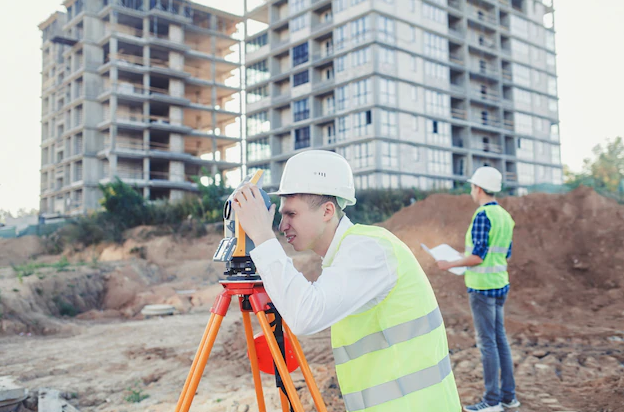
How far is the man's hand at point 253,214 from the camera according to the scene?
147 cm

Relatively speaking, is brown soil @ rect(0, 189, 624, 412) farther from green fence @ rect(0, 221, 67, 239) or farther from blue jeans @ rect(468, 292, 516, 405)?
→ green fence @ rect(0, 221, 67, 239)

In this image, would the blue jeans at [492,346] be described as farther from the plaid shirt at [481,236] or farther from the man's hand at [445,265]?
the man's hand at [445,265]

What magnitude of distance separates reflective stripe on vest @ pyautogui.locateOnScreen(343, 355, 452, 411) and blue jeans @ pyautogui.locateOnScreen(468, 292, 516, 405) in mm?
2505

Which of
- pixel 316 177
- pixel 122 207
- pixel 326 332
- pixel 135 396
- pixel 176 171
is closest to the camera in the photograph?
pixel 316 177

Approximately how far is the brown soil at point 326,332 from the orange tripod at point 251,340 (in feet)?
8.31

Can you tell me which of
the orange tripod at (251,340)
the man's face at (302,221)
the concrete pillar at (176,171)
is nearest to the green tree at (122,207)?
the concrete pillar at (176,171)

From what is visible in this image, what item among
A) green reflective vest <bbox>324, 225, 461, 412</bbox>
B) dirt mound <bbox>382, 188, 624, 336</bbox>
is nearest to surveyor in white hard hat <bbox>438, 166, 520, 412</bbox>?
green reflective vest <bbox>324, 225, 461, 412</bbox>

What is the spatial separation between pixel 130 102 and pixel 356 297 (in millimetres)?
39729

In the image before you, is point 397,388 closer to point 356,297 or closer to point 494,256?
point 356,297

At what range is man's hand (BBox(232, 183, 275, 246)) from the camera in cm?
147

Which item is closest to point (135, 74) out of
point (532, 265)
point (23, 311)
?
point (23, 311)

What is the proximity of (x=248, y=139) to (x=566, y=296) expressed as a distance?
33487 millimetres

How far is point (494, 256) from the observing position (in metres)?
3.93

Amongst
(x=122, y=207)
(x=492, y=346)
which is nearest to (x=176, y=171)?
(x=122, y=207)
